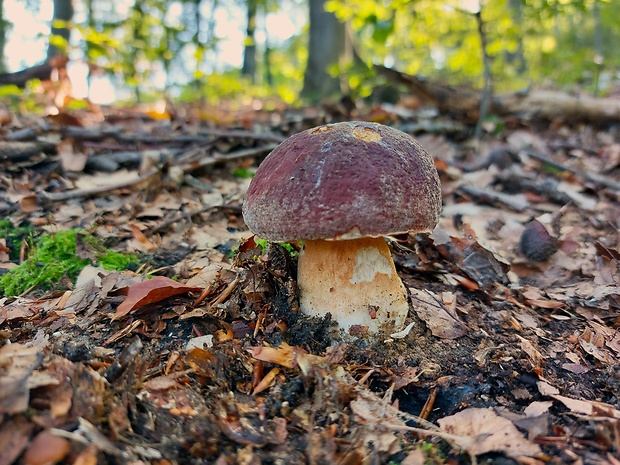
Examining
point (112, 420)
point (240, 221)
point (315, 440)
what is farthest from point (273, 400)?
point (240, 221)

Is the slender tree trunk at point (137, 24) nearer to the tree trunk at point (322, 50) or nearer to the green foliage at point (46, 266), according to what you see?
the tree trunk at point (322, 50)

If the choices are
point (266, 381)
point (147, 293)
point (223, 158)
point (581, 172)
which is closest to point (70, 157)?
point (223, 158)

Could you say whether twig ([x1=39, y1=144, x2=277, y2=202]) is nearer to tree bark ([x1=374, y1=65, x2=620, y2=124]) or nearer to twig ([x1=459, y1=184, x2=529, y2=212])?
twig ([x1=459, y1=184, x2=529, y2=212])

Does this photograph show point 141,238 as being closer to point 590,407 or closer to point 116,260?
point 116,260

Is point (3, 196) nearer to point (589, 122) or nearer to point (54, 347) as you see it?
point (54, 347)

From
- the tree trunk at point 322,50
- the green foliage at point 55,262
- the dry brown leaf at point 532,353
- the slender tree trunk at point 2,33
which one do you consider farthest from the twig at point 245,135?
the slender tree trunk at point 2,33

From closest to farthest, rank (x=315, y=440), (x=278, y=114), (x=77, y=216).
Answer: (x=315, y=440) → (x=77, y=216) → (x=278, y=114)
